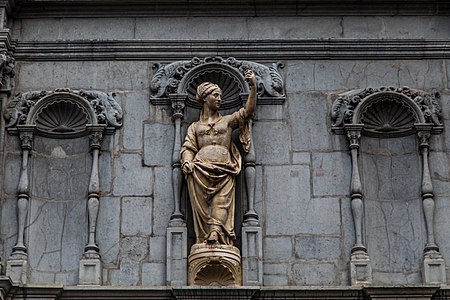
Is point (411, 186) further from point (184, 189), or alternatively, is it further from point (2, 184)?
point (2, 184)

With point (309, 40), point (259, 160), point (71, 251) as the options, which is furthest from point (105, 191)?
point (309, 40)

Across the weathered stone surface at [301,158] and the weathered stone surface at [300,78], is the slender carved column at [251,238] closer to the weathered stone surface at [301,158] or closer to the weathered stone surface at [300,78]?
the weathered stone surface at [301,158]

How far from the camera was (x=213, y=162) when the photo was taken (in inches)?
640

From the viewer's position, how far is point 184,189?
649 inches

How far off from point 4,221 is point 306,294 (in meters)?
3.74

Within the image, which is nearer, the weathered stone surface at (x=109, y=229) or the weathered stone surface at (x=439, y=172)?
the weathered stone surface at (x=109, y=229)

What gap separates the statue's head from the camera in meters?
16.7

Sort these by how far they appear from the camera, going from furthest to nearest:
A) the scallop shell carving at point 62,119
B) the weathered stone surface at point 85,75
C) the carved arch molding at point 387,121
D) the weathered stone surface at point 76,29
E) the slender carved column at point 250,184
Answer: the weathered stone surface at point 76,29
the weathered stone surface at point 85,75
the scallop shell carving at point 62,119
the carved arch molding at point 387,121
the slender carved column at point 250,184

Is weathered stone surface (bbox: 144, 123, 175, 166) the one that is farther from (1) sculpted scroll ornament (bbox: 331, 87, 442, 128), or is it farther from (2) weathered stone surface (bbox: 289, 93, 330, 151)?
(1) sculpted scroll ornament (bbox: 331, 87, 442, 128)

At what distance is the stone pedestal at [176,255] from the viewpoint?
1598 centimetres

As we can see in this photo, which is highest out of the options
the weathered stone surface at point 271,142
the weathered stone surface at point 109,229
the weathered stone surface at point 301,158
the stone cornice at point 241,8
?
the stone cornice at point 241,8

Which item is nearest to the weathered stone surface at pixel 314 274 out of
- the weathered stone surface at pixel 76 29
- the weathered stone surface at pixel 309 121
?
the weathered stone surface at pixel 309 121

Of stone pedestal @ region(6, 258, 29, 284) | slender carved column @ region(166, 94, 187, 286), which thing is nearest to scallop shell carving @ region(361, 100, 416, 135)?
slender carved column @ region(166, 94, 187, 286)

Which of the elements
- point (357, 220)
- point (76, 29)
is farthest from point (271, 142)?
point (76, 29)
